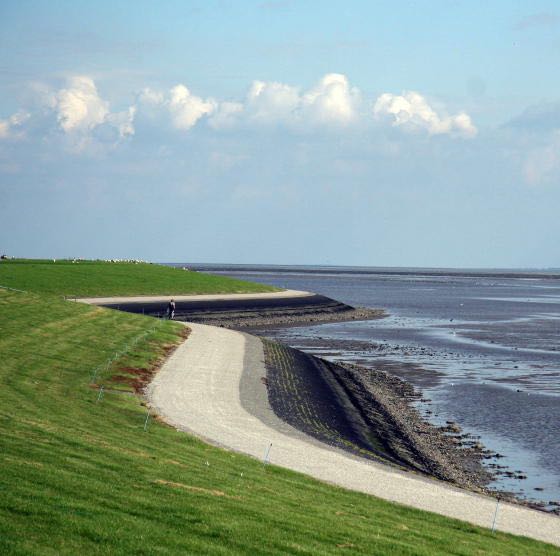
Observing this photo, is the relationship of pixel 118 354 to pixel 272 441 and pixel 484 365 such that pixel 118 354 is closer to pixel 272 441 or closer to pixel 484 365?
pixel 272 441

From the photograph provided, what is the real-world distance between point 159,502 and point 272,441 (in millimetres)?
11674

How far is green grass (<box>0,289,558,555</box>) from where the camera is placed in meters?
14.8

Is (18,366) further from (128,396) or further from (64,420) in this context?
(64,420)

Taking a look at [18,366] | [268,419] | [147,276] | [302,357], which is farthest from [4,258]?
[268,419]

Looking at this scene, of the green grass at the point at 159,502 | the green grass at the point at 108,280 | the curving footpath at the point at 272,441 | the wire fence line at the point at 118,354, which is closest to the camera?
the green grass at the point at 159,502

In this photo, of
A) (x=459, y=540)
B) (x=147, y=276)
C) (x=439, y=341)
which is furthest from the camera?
(x=147, y=276)

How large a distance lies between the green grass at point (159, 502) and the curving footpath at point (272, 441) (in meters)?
1.09

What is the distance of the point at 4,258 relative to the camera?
440 ft

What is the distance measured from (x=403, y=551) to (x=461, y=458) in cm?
1736

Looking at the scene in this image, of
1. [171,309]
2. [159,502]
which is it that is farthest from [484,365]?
[159,502]

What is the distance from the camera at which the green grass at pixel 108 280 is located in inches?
3976

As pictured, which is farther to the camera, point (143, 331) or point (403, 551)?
point (143, 331)

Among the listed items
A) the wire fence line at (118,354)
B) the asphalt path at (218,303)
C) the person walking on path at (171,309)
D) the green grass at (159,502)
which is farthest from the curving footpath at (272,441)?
the asphalt path at (218,303)

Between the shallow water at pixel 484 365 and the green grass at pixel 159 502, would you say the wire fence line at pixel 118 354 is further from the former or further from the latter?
the shallow water at pixel 484 365
